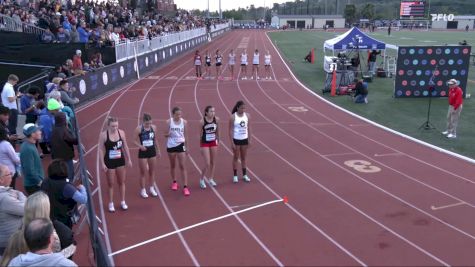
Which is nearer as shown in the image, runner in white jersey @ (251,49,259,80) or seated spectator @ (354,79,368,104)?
seated spectator @ (354,79,368,104)

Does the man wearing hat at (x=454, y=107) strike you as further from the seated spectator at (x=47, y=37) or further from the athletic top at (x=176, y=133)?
the seated spectator at (x=47, y=37)

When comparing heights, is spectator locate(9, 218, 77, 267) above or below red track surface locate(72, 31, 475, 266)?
above

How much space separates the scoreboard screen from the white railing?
199 feet

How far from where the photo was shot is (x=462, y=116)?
16.0m

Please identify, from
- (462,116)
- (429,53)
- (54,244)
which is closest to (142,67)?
(429,53)

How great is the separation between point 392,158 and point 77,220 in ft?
25.6

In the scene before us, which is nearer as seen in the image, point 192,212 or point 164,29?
point 192,212

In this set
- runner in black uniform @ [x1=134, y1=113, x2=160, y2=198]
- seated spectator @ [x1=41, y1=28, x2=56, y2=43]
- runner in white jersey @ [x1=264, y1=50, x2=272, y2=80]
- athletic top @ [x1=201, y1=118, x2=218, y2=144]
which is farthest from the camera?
runner in white jersey @ [x1=264, y1=50, x2=272, y2=80]

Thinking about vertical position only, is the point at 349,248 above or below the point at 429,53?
below

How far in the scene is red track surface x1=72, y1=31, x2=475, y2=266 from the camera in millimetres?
6754

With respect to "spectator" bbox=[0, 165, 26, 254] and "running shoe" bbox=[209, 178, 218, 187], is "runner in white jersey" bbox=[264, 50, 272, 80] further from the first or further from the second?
"spectator" bbox=[0, 165, 26, 254]

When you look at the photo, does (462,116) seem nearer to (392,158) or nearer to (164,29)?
(392,158)

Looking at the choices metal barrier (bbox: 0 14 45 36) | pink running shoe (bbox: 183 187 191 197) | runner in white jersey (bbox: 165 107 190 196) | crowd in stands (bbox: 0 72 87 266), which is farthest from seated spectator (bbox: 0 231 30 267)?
metal barrier (bbox: 0 14 45 36)

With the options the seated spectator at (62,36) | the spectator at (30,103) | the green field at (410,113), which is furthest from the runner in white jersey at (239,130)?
the seated spectator at (62,36)
